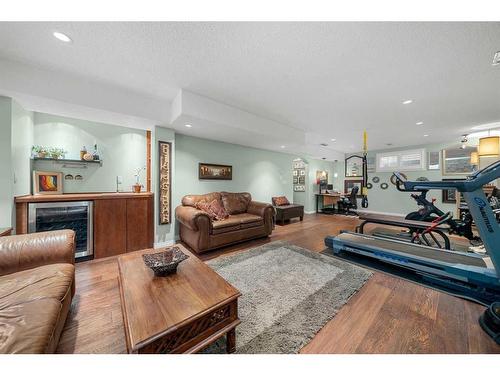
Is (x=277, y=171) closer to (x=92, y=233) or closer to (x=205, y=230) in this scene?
(x=205, y=230)

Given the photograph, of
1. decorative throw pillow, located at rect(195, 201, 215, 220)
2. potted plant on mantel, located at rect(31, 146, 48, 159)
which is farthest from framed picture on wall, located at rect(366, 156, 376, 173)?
potted plant on mantel, located at rect(31, 146, 48, 159)

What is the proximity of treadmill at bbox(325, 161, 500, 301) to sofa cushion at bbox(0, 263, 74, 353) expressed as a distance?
3.24 metres

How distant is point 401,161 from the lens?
21.5ft

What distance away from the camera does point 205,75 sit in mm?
2203

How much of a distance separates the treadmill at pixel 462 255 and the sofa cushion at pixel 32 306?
3.24m

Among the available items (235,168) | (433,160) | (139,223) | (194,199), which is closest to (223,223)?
(194,199)

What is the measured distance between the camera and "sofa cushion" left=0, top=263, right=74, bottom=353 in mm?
829

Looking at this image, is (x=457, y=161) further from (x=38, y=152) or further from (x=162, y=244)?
(x=38, y=152)

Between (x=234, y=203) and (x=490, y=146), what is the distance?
544 cm

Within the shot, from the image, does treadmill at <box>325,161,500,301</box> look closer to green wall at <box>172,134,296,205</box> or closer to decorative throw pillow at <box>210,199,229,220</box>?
decorative throw pillow at <box>210,199,229,220</box>

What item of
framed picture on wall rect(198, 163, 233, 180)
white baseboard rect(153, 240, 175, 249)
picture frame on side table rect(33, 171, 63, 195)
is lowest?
white baseboard rect(153, 240, 175, 249)

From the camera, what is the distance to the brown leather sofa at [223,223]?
2973mm
